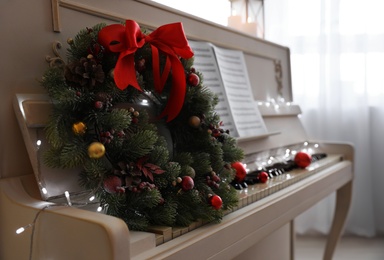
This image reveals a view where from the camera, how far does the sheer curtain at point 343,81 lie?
272 cm

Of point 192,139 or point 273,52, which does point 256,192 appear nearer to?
point 192,139

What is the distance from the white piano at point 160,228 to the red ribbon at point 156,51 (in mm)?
158

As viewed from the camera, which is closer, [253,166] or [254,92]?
[253,166]

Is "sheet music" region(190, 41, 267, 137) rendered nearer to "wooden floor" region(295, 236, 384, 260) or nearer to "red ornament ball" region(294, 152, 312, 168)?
"red ornament ball" region(294, 152, 312, 168)

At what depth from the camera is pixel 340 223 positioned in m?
2.14

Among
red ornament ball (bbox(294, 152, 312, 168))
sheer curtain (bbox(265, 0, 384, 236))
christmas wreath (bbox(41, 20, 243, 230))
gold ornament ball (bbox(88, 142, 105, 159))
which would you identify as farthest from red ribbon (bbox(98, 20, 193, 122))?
sheer curtain (bbox(265, 0, 384, 236))

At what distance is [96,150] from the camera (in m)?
0.71

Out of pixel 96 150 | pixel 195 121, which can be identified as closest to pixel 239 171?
pixel 195 121

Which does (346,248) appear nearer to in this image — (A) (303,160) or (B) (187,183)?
(A) (303,160)

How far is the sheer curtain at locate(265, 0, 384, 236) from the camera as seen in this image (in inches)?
107

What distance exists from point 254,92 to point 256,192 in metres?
0.79

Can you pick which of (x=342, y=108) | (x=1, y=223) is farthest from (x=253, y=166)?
(x=342, y=108)

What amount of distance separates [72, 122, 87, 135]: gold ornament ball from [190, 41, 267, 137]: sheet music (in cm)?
62

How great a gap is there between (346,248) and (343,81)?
1.13 m
